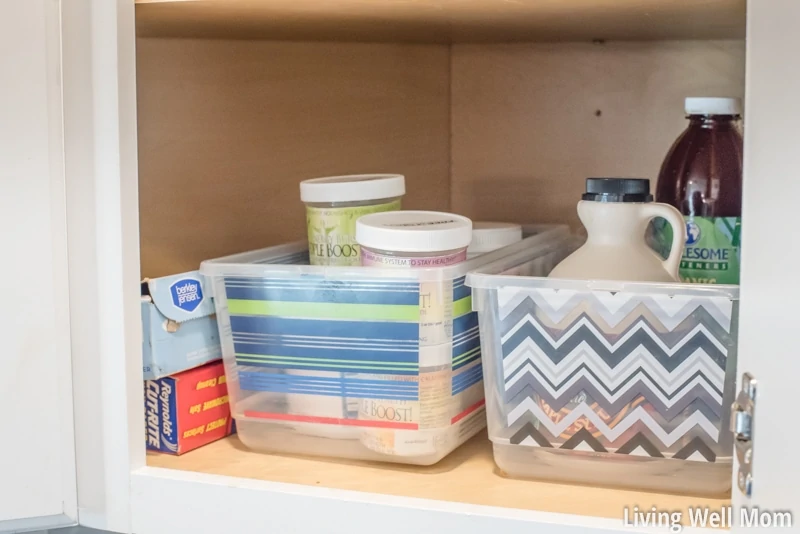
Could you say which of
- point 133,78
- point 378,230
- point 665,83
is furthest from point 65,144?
point 665,83

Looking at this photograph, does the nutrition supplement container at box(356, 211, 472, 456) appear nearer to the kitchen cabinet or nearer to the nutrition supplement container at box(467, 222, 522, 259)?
the kitchen cabinet

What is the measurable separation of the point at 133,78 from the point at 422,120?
548 millimetres

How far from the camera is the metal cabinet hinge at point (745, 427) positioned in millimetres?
495

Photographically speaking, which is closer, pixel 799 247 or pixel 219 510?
pixel 799 247

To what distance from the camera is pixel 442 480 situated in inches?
25.8

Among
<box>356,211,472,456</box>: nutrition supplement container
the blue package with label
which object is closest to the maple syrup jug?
<box>356,211,472,456</box>: nutrition supplement container

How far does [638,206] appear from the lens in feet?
2.17

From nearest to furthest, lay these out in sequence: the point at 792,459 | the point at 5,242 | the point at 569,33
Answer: the point at 792,459, the point at 5,242, the point at 569,33

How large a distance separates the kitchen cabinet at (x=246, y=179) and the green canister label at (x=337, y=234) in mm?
162

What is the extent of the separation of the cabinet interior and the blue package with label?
0.26 ft

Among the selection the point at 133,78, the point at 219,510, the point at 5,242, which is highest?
the point at 133,78

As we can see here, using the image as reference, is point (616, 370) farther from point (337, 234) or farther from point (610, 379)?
point (337, 234)

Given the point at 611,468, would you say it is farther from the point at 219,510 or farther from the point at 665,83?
the point at 665,83

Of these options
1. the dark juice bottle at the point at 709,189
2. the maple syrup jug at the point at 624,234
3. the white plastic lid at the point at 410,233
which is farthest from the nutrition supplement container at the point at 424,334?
the dark juice bottle at the point at 709,189
